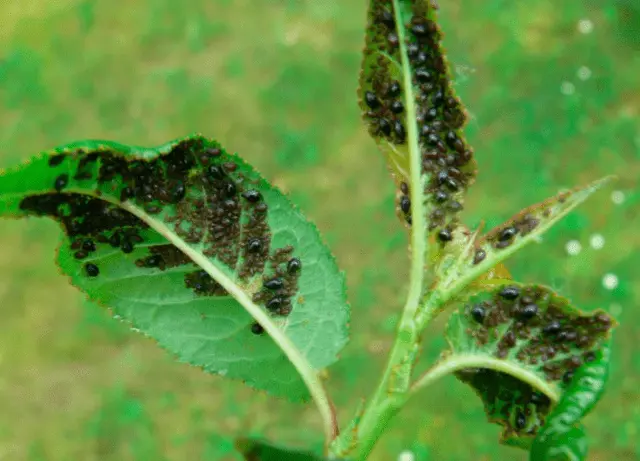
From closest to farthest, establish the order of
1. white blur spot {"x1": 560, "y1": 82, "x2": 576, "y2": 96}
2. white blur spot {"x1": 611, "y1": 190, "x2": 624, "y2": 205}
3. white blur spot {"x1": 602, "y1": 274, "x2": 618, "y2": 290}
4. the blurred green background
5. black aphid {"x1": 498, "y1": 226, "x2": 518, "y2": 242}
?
black aphid {"x1": 498, "y1": 226, "x2": 518, "y2": 242} → the blurred green background → white blur spot {"x1": 602, "y1": 274, "x2": 618, "y2": 290} → white blur spot {"x1": 611, "y1": 190, "x2": 624, "y2": 205} → white blur spot {"x1": 560, "y1": 82, "x2": 576, "y2": 96}

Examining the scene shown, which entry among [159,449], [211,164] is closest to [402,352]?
[211,164]

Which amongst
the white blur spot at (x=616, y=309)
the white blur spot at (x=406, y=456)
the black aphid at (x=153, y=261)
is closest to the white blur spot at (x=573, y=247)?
the white blur spot at (x=616, y=309)

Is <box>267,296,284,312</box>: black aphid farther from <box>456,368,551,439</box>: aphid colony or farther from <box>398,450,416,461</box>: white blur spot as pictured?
<box>398,450,416,461</box>: white blur spot

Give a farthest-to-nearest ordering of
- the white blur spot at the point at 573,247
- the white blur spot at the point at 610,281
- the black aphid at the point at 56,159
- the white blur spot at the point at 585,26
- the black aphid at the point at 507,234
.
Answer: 1. the white blur spot at the point at 585,26
2. the white blur spot at the point at 573,247
3. the white blur spot at the point at 610,281
4. the black aphid at the point at 507,234
5. the black aphid at the point at 56,159

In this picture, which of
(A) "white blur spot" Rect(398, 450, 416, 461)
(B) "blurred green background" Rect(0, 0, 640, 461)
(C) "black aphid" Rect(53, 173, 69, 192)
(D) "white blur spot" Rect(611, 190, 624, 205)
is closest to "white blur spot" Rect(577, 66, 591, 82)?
(B) "blurred green background" Rect(0, 0, 640, 461)

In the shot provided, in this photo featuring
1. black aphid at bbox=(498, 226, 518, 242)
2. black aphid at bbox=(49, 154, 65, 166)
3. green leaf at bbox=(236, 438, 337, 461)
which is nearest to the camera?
green leaf at bbox=(236, 438, 337, 461)

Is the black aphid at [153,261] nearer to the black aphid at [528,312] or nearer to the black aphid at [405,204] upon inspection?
the black aphid at [405,204]
